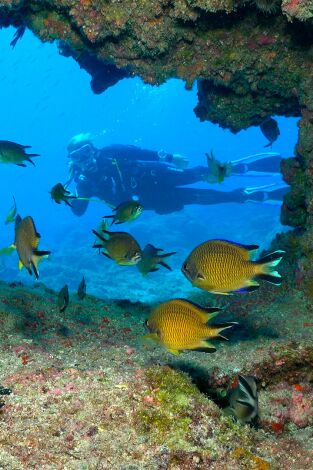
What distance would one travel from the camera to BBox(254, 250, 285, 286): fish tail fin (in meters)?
3.10

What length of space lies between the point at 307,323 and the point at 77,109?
134 m

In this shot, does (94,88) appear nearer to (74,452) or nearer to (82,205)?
(82,205)

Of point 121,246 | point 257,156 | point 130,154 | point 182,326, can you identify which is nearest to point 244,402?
point 182,326

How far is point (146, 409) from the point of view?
8.04 ft

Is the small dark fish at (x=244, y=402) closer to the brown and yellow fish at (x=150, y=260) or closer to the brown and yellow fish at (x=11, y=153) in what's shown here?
the brown and yellow fish at (x=150, y=260)

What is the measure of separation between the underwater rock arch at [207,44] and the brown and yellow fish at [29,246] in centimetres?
456

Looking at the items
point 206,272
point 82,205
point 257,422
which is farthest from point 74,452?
A: point 82,205

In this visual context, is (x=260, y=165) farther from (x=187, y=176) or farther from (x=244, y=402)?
(x=244, y=402)

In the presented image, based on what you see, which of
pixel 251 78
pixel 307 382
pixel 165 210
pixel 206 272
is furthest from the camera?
pixel 165 210

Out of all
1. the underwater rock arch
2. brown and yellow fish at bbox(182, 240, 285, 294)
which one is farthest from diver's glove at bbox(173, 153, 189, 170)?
brown and yellow fish at bbox(182, 240, 285, 294)

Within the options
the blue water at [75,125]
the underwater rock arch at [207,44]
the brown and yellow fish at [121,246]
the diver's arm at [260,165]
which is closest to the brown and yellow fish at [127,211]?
the brown and yellow fish at [121,246]

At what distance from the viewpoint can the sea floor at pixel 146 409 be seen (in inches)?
86.5

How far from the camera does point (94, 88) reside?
1196 cm

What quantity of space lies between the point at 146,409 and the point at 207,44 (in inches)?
278
